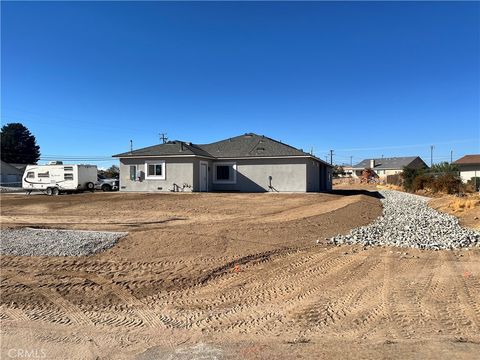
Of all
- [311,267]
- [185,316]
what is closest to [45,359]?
[185,316]

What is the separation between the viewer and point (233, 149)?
31.8 metres

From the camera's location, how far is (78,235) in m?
10.2

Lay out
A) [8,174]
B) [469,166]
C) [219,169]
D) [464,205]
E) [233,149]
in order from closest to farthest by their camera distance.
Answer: [464,205] < [219,169] < [233,149] < [469,166] < [8,174]

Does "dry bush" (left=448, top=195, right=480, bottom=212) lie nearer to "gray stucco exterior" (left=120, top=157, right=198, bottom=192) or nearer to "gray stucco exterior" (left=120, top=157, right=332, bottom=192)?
"gray stucco exterior" (left=120, top=157, right=332, bottom=192)

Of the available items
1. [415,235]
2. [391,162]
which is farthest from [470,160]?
[415,235]

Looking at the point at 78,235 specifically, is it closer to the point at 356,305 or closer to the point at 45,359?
the point at 45,359

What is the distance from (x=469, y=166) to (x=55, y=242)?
194 feet

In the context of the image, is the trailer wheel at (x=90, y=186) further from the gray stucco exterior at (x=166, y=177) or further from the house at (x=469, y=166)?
the house at (x=469, y=166)

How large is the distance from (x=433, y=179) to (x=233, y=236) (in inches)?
→ 1230

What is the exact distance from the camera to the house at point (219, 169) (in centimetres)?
2789

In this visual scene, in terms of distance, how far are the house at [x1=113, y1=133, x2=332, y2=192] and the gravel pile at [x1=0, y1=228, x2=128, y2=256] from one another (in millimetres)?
16823

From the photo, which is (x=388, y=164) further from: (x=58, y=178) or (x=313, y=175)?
(x=58, y=178)

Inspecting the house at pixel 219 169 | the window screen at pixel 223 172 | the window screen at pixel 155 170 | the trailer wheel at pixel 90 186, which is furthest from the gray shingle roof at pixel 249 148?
the trailer wheel at pixel 90 186

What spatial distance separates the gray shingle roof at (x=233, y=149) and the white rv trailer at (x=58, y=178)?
15.1 feet
